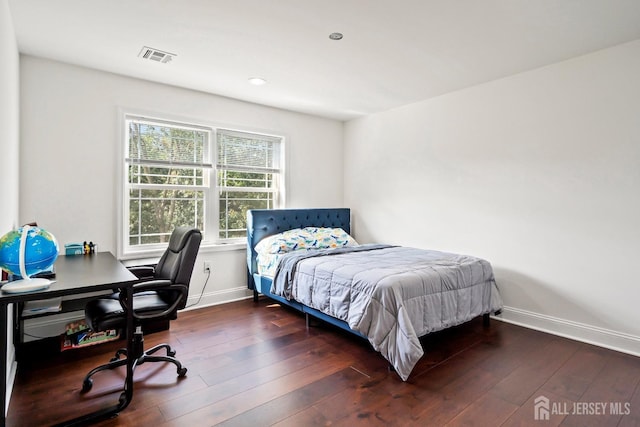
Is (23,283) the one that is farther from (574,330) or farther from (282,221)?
(574,330)

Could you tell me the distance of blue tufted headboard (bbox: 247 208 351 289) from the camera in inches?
161

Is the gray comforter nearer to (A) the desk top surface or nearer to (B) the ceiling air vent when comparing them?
(A) the desk top surface

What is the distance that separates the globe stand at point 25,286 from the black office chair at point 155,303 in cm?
50

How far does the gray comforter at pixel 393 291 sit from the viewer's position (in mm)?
2383

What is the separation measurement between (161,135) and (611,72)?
423cm

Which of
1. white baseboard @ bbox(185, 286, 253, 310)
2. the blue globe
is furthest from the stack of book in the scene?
the blue globe

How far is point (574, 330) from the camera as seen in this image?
9.97ft

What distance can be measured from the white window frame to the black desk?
0.97 metres

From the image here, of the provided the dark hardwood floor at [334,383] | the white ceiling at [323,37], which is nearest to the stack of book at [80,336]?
the dark hardwood floor at [334,383]

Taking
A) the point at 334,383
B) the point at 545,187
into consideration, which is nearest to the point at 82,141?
the point at 334,383

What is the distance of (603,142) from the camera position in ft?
9.43

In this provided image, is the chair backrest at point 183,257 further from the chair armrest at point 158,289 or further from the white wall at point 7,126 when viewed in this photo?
the white wall at point 7,126

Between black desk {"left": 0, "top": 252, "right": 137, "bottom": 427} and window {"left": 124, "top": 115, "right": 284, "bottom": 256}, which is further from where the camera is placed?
window {"left": 124, "top": 115, "right": 284, "bottom": 256}

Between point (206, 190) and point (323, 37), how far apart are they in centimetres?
221
